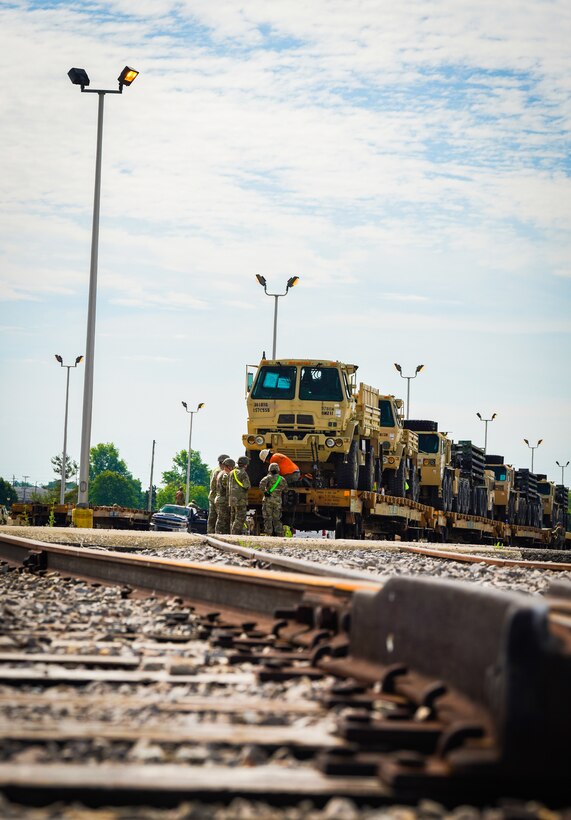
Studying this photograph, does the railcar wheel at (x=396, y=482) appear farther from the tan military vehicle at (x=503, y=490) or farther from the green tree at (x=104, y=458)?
the green tree at (x=104, y=458)

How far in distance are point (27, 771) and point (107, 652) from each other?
260 centimetres

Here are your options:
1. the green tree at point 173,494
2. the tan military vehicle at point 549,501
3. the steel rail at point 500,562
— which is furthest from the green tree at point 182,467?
the steel rail at point 500,562

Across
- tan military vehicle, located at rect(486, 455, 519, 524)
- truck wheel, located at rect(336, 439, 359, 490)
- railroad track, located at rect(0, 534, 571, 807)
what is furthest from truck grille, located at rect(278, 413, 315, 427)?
tan military vehicle, located at rect(486, 455, 519, 524)

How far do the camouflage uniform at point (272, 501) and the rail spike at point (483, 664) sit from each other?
650 inches

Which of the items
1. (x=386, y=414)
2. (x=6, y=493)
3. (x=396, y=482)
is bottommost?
(x=396, y=482)

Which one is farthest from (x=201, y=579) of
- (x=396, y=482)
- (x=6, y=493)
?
(x=6, y=493)

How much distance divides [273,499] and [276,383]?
10.5 ft

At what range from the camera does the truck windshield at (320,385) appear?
24016 mm

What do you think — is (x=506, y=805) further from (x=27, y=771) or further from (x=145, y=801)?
(x=27, y=771)

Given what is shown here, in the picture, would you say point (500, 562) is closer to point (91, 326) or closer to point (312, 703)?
point (312, 703)

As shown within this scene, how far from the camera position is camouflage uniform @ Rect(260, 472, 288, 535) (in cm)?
2142

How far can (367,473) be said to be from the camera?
25688mm

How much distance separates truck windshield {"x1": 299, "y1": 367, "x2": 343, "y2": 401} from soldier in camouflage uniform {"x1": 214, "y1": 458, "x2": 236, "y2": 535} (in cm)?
295

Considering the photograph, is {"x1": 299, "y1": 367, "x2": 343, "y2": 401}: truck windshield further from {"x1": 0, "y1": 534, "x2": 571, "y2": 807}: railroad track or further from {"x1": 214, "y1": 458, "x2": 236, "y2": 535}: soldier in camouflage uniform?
{"x1": 0, "y1": 534, "x2": 571, "y2": 807}: railroad track
